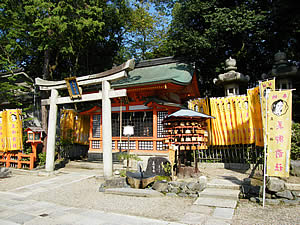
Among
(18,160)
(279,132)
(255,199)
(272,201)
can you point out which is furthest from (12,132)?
(279,132)

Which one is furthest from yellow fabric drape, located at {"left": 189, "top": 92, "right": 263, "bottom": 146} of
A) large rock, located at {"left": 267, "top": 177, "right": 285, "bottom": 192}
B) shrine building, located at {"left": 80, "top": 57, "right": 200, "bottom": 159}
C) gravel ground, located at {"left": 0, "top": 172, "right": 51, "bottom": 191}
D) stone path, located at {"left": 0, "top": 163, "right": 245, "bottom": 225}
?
gravel ground, located at {"left": 0, "top": 172, "right": 51, "bottom": 191}

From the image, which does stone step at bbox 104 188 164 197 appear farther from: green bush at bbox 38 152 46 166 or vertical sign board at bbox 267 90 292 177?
green bush at bbox 38 152 46 166

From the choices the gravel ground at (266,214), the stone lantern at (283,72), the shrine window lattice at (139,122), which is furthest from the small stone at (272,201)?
the stone lantern at (283,72)

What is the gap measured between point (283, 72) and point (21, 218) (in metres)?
12.2

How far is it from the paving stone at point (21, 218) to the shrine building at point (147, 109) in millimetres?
5757

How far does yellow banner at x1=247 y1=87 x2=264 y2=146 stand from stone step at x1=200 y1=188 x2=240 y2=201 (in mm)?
3328

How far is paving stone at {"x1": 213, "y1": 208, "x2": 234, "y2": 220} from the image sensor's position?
497cm

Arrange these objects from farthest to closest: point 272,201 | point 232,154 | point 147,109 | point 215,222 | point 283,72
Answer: point 147,109
point 283,72
point 232,154
point 272,201
point 215,222

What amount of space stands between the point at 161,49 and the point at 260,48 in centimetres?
856

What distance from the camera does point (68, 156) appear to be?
44.3 ft

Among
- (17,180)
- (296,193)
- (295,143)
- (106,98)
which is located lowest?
(17,180)

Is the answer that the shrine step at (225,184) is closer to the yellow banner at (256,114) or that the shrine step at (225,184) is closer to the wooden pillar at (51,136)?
the yellow banner at (256,114)

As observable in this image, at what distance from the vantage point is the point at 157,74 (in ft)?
43.3

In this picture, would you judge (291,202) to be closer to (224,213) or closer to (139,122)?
(224,213)
